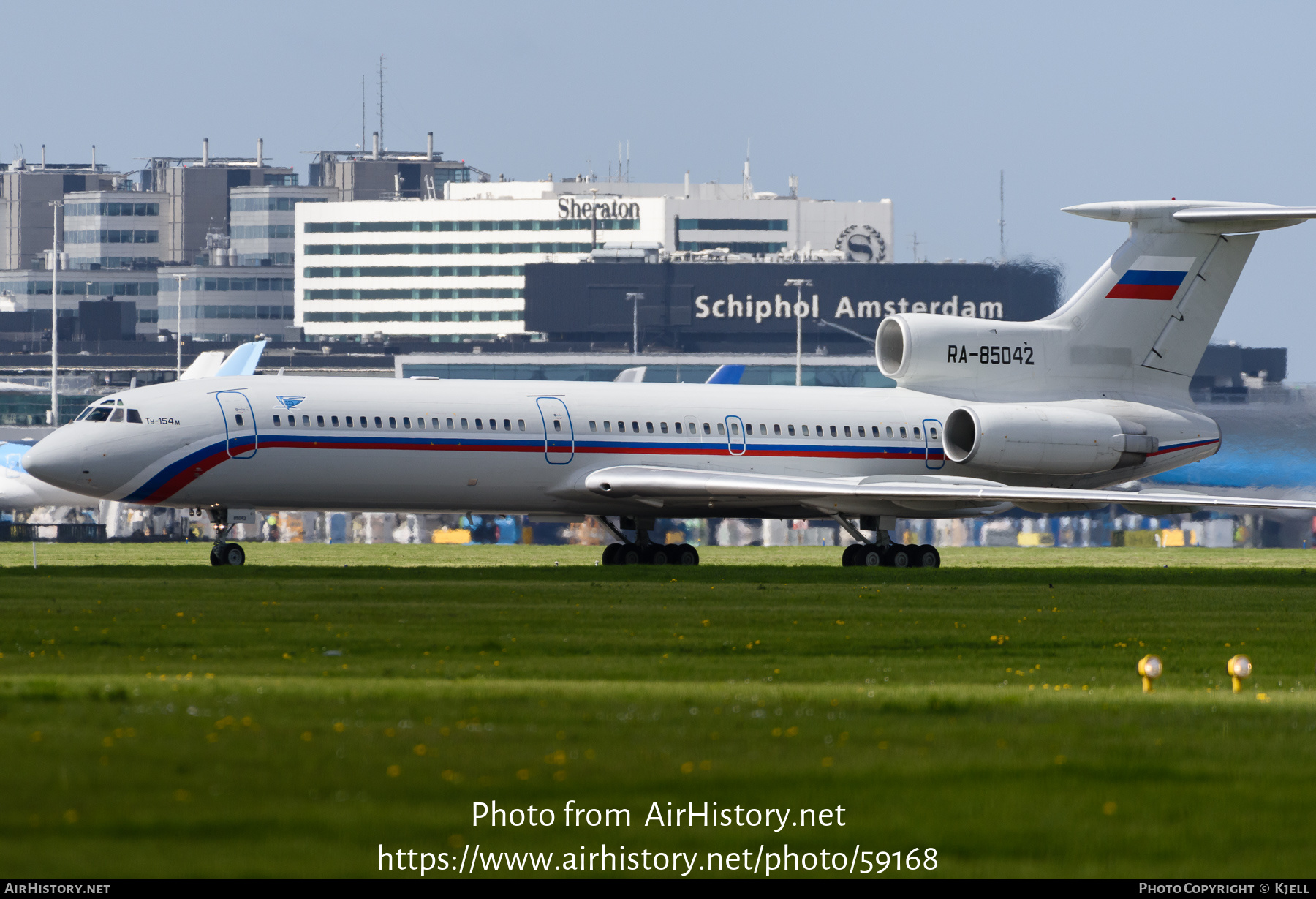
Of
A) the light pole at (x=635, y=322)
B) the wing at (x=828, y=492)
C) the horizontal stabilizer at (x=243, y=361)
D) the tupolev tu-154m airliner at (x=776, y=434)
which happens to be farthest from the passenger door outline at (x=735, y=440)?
the light pole at (x=635, y=322)

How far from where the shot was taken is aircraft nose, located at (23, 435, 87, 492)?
128ft

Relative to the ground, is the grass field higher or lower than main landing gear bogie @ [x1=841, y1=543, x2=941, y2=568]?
lower

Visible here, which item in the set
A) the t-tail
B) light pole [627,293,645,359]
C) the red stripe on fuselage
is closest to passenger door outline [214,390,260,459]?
the t-tail

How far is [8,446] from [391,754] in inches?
2209

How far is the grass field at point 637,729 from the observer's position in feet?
34.4

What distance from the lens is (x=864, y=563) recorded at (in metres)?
44.9

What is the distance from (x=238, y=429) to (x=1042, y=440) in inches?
718

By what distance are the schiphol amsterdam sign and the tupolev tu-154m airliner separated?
445 ft

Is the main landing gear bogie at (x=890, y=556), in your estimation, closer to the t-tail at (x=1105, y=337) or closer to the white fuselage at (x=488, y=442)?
the white fuselage at (x=488, y=442)

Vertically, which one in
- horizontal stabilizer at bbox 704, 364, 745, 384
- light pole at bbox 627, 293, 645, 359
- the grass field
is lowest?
the grass field

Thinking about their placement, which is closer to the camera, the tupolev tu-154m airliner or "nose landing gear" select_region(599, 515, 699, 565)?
the tupolev tu-154m airliner

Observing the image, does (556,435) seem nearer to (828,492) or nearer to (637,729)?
(828,492)

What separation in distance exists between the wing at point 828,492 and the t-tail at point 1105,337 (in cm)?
428

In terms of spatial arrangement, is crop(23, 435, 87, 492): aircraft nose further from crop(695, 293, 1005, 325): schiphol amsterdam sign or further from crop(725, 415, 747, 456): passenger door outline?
crop(695, 293, 1005, 325): schiphol amsterdam sign
